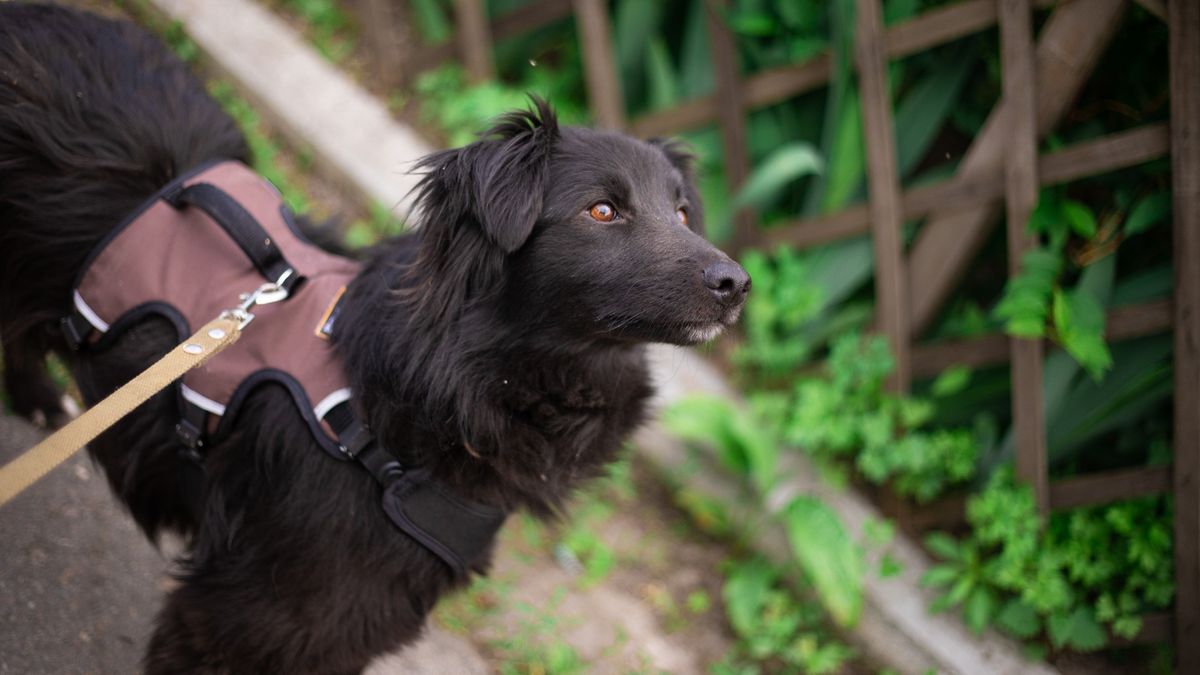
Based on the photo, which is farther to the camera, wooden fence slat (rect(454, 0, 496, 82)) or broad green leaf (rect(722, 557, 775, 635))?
wooden fence slat (rect(454, 0, 496, 82))

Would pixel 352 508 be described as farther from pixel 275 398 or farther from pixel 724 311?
pixel 724 311

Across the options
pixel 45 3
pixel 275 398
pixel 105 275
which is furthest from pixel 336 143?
pixel 275 398

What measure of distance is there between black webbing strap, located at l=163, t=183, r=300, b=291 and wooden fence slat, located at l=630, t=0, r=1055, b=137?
2.34 m

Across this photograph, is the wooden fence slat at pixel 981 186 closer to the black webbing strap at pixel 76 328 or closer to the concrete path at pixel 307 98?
the concrete path at pixel 307 98

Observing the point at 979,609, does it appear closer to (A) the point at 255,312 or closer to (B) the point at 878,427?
(B) the point at 878,427

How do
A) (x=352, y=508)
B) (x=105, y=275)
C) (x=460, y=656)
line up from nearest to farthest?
1. (x=352, y=508)
2. (x=105, y=275)
3. (x=460, y=656)

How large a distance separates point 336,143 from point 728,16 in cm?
208

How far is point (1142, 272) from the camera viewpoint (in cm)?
313

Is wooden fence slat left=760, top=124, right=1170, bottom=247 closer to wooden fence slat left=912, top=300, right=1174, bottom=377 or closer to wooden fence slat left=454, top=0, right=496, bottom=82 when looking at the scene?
wooden fence slat left=912, top=300, right=1174, bottom=377

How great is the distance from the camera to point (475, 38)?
15.0 feet

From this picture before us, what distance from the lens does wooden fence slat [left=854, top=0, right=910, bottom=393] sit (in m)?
3.30

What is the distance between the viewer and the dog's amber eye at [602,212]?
215cm

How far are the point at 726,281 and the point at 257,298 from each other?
1104mm

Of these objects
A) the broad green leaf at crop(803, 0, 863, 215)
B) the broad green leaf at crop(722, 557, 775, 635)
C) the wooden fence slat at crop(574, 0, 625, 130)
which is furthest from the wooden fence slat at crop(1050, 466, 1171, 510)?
the wooden fence slat at crop(574, 0, 625, 130)
